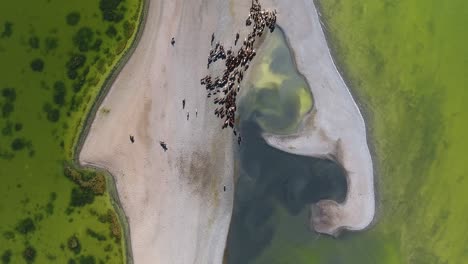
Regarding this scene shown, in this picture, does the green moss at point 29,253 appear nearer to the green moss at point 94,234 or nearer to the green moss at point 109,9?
the green moss at point 94,234

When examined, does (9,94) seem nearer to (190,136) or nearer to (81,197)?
(81,197)

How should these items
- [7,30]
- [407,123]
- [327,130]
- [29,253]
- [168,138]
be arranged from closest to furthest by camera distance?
[7,30], [29,253], [168,138], [327,130], [407,123]

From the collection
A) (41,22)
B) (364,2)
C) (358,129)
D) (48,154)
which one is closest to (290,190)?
(358,129)

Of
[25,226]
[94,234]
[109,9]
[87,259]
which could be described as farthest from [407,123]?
[25,226]

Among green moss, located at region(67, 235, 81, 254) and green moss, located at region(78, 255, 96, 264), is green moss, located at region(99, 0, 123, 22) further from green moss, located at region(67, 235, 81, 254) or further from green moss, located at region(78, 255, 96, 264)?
green moss, located at region(78, 255, 96, 264)

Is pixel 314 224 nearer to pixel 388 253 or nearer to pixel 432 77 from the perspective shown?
pixel 388 253
